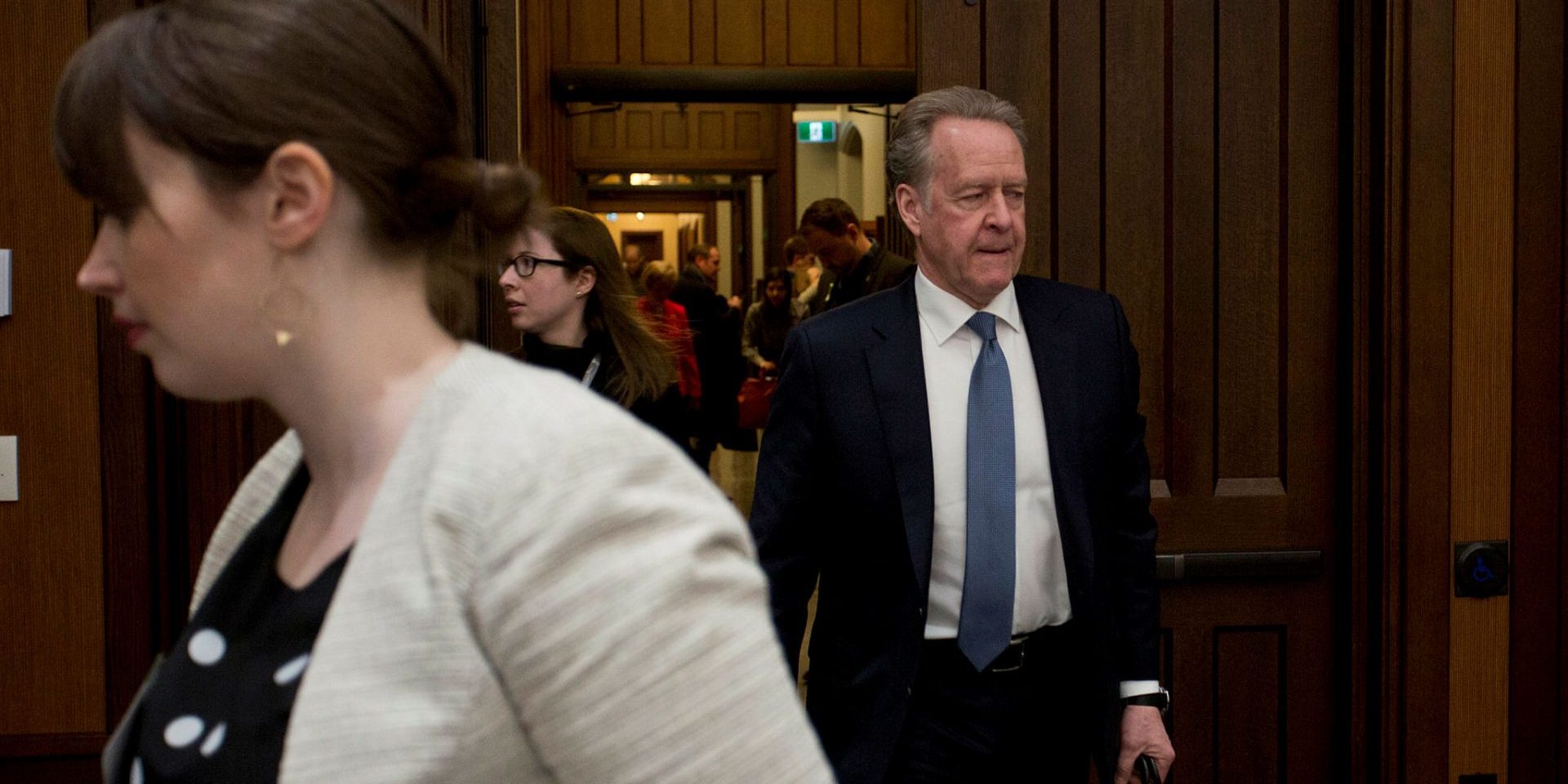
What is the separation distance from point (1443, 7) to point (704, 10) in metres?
4.83

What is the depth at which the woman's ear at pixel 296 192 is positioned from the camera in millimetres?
899

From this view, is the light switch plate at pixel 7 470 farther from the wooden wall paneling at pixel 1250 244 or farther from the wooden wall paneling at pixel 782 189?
the wooden wall paneling at pixel 782 189

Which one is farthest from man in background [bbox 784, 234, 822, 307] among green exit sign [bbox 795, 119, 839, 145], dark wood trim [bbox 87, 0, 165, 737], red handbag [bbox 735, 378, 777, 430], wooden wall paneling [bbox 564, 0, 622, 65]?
dark wood trim [bbox 87, 0, 165, 737]

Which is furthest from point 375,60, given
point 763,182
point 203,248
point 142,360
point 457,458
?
point 763,182

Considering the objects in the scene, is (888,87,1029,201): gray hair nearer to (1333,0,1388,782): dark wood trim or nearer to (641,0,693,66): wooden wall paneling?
(1333,0,1388,782): dark wood trim

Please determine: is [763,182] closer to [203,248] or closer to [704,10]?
[704,10]

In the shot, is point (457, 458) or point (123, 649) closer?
point (457, 458)

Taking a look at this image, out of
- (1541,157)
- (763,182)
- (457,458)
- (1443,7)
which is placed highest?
(763,182)

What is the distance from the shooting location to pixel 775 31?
724cm

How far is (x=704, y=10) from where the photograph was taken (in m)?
7.20

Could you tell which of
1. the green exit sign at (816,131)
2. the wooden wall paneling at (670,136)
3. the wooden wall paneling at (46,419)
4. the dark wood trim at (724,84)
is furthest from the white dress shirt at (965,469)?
the green exit sign at (816,131)

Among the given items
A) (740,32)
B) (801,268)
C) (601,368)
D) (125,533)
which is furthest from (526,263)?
(801,268)

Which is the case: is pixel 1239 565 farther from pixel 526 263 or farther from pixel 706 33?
pixel 706 33

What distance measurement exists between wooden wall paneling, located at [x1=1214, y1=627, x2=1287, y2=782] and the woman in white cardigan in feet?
7.78
